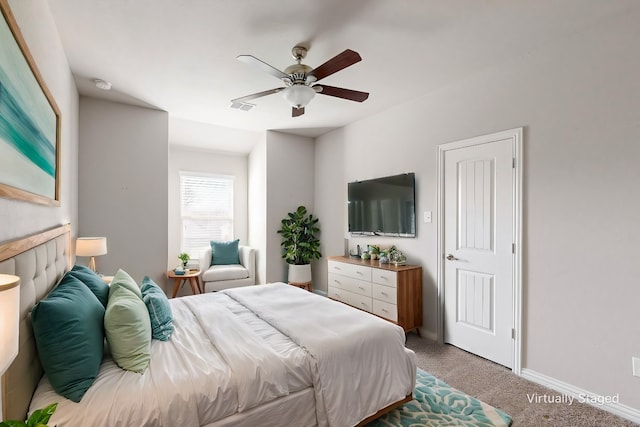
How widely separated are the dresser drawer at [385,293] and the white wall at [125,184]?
2644 mm

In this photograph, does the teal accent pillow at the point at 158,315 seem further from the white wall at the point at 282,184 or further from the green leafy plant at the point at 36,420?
the white wall at the point at 282,184

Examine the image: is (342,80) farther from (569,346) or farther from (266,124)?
(569,346)

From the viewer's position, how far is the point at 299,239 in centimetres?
487

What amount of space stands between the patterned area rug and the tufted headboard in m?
1.78

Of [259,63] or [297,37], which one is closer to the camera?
[259,63]

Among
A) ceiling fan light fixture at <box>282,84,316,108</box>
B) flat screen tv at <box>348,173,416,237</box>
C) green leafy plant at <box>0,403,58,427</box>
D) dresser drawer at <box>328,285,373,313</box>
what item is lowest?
dresser drawer at <box>328,285,373,313</box>

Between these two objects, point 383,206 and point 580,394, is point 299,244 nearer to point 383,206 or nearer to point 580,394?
point 383,206

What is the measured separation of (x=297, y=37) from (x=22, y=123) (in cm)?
175

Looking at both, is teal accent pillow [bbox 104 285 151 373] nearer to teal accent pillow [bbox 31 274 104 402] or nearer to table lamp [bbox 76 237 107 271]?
teal accent pillow [bbox 31 274 104 402]

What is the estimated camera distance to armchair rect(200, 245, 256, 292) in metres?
4.50

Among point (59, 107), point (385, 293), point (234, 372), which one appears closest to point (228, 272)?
point (385, 293)

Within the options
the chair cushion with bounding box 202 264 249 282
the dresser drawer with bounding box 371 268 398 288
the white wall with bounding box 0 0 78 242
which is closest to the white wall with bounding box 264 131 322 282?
the chair cushion with bounding box 202 264 249 282

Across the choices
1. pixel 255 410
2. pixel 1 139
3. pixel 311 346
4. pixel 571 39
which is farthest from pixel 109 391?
pixel 571 39

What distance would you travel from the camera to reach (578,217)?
2275 millimetres
